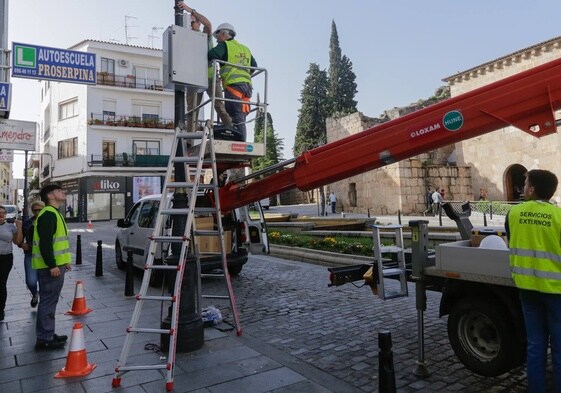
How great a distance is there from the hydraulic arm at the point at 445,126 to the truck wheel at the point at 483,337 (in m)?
1.69

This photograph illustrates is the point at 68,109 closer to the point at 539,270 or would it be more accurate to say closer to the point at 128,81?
the point at 128,81

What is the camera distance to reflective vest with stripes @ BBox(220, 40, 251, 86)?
5.55 meters

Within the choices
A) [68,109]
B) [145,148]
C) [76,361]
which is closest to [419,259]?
[76,361]

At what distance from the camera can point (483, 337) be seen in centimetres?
396

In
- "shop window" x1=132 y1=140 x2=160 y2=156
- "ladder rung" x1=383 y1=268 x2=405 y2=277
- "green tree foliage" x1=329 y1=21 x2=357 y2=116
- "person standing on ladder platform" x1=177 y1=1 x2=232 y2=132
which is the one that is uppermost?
"green tree foliage" x1=329 y1=21 x2=357 y2=116

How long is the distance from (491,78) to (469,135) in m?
26.9

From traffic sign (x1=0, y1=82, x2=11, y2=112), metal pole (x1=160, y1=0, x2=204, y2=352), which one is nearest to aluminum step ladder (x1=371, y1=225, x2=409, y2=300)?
metal pole (x1=160, y1=0, x2=204, y2=352)

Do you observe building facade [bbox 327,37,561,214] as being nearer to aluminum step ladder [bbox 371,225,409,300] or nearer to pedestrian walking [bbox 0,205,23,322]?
aluminum step ladder [bbox 371,225,409,300]

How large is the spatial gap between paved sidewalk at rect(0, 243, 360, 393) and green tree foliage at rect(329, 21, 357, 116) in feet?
156

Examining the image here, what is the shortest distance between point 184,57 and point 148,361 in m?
3.55

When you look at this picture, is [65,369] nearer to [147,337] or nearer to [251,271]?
[147,337]

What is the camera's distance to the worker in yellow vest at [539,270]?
3.12 metres

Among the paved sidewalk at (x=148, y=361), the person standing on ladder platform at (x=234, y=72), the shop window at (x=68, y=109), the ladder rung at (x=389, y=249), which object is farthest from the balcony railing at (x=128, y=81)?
the ladder rung at (x=389, y=249)

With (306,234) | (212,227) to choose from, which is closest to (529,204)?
(212,227)
